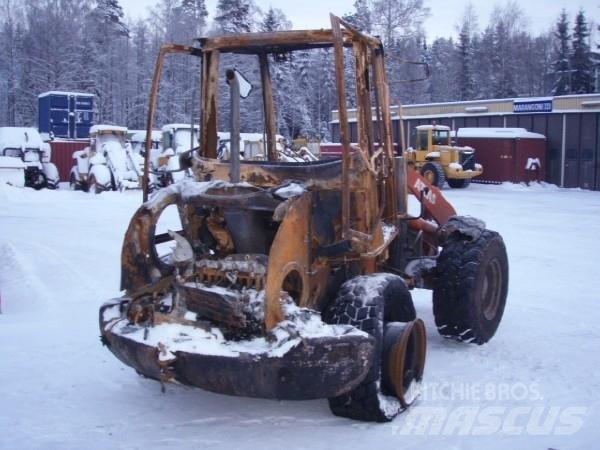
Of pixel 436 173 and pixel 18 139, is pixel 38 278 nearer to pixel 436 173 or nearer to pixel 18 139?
pixel 18 139

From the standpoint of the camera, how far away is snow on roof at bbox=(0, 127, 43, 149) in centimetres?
2589

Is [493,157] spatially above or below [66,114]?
below

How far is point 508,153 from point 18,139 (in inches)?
809

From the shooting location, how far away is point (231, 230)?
525 cm

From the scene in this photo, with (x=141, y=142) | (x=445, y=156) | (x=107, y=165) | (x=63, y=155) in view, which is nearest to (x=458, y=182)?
(x=445, y=156)

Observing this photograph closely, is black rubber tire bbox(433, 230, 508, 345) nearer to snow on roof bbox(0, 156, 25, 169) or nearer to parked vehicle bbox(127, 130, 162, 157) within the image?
snow on roof bbox(0, 156, 25, 169)

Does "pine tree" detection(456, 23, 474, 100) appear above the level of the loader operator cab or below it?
above

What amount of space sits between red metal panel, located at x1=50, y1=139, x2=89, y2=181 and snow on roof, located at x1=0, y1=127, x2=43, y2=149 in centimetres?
606

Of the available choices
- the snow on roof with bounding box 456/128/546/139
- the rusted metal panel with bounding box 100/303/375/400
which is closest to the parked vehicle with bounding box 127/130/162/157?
the snow on roof with bounding box 456/128/546/139

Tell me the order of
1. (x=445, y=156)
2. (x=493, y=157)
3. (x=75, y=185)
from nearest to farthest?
1. (x=75, y=185)
2. (x=445, y=156)
3. (x=493, y=157)

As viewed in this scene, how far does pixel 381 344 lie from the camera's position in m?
4.82

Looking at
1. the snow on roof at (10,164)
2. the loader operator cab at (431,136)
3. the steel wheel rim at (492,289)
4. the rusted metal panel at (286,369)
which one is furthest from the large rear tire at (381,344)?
the loader operator cab at (431,136)

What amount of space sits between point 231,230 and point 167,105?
143 feet

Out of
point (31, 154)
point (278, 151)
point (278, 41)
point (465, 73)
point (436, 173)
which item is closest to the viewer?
point (278, 41)
